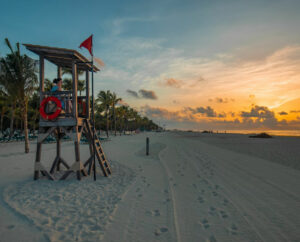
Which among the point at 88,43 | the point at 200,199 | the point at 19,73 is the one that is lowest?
the point at 200,199

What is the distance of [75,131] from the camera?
685 centimetres

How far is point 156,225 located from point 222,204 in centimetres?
216

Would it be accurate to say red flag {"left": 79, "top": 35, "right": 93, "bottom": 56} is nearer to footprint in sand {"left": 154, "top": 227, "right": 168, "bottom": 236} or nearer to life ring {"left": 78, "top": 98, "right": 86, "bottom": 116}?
life ring {"left": 78, "top": 98, "right": 86, "bottom": 116}

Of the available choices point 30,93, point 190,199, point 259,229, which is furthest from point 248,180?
point 30,93

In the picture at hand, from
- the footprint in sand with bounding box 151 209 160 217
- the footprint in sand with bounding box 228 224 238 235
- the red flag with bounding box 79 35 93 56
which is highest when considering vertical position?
the red flag with bounding box 79 35 93 56

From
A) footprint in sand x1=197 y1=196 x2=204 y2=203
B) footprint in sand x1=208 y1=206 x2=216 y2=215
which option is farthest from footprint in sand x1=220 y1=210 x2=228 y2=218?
footprint in sand x1=197 y1=196 x2=204 y2=203

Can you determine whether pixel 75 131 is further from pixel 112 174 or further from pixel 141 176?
pixel 141 176

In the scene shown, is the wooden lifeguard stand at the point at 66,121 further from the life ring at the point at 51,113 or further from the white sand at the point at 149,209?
the white sand at the point at 149,209

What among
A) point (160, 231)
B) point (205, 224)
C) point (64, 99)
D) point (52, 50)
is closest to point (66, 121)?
point (64, 99)

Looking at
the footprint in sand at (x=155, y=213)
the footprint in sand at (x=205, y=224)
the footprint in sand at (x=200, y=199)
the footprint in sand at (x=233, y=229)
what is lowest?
the footprint in sand at (x=200, y=199)

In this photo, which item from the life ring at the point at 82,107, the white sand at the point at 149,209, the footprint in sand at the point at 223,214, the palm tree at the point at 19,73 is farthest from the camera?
the palm tree at the point at 19,73

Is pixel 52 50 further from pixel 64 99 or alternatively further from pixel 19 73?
pixel 19 73

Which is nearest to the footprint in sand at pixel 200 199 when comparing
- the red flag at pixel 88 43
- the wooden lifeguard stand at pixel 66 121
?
the wooden lifeguard stand at pixel 66 121

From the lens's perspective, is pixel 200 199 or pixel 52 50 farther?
pixel 52 50
